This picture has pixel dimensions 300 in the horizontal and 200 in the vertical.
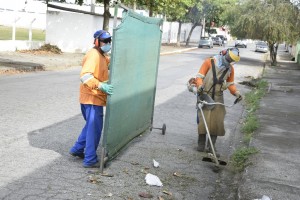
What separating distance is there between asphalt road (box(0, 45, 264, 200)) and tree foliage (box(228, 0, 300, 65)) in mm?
21129

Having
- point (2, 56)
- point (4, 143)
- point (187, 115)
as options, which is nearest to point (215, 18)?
point (2, 56)

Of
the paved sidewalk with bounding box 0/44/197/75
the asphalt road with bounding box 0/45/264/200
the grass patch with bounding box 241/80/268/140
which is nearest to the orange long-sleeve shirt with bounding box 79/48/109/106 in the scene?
the asphalt road with bounding box 0/45/264/200

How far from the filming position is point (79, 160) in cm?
582

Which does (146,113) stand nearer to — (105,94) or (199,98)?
(199,98)

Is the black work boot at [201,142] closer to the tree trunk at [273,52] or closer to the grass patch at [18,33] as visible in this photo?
the grass patch at [18,33]

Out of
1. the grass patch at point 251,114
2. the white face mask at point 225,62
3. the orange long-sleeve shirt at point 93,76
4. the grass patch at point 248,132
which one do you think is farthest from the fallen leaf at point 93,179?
the grass patch at point 251,114

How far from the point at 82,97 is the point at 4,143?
1.70 metres

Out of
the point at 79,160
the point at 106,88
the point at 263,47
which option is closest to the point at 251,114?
the point at 79,160

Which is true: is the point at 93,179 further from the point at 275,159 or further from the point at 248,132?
the point at 248,132

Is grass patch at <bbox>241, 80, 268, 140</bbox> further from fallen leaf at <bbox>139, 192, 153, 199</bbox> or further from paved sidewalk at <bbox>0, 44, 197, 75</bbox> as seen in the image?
paved sidewalk at <bbox>0, 44, 197, 75</bbox>

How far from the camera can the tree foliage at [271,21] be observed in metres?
30.0

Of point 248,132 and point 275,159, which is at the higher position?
point 275,159

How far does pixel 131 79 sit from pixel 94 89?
846 mm

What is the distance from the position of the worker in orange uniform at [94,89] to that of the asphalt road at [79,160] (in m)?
0.29
